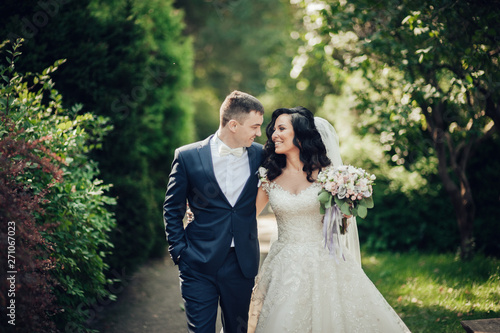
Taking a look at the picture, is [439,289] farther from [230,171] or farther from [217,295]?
[230,171]

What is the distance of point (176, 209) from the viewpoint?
3551 mm

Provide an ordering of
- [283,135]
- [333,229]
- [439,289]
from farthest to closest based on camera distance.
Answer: [439,289]
[283,135]
[333,229]

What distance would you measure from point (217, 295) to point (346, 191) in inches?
51.9

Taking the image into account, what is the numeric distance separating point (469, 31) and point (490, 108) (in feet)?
3.18

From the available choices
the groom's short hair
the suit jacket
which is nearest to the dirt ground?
the suit jacket

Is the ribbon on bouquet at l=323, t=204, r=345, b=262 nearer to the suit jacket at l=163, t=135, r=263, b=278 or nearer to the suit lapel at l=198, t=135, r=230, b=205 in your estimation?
the suit jacket at l=163, t=135, r=263, b=278

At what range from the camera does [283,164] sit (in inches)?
164

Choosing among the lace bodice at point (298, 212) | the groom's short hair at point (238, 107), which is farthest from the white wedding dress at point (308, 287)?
the groom's short hair at point (238, 107)

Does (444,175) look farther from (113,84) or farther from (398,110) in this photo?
(113,84)

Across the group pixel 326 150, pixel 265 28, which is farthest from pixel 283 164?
pixel 265 28

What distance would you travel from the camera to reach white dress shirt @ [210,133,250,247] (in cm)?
361

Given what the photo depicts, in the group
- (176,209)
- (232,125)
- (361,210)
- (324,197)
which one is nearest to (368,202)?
(361,210)

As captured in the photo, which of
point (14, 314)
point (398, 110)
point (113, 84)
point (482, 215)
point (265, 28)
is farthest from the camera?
point (265, 28)

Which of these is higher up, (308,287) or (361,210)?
(361,210)
